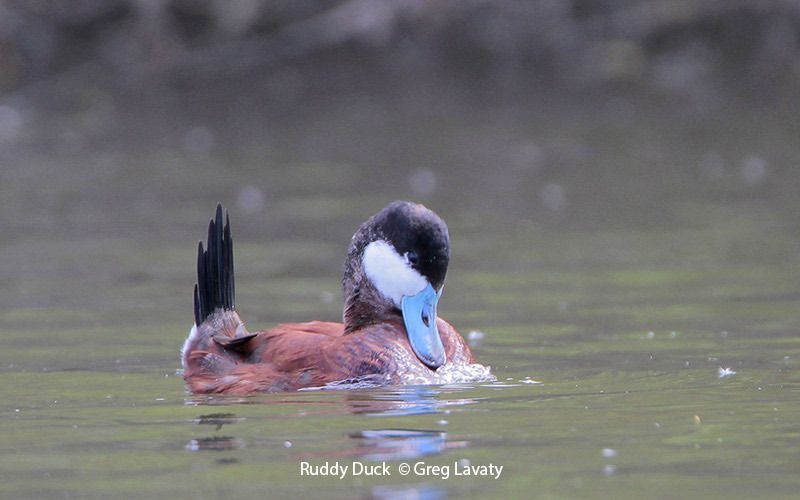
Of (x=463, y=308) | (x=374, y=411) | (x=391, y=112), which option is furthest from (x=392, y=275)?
(x=391, y=112)

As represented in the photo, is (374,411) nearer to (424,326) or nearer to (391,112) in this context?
(424,326)

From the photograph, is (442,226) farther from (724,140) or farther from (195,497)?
(724,140)

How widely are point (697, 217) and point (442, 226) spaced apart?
5.53 metres

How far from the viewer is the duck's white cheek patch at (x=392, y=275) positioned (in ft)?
24.1

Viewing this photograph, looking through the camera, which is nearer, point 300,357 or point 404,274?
point 300,357

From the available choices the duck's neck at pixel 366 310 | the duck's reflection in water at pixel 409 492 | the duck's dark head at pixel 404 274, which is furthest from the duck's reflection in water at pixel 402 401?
the duck's reflection in water at pixel 409 492

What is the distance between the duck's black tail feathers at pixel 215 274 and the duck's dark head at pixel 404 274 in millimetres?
574

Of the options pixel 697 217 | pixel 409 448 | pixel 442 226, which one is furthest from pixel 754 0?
pixel 409 448

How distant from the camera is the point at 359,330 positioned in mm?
7270

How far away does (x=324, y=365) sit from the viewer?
6828 millimetres

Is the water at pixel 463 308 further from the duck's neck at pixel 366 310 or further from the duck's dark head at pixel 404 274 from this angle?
the duck's neck at pixel 366 310

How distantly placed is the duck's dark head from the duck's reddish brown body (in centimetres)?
9

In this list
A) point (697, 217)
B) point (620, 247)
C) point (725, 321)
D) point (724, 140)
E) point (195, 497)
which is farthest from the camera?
point (724, 140)

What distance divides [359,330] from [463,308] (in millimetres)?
2281
